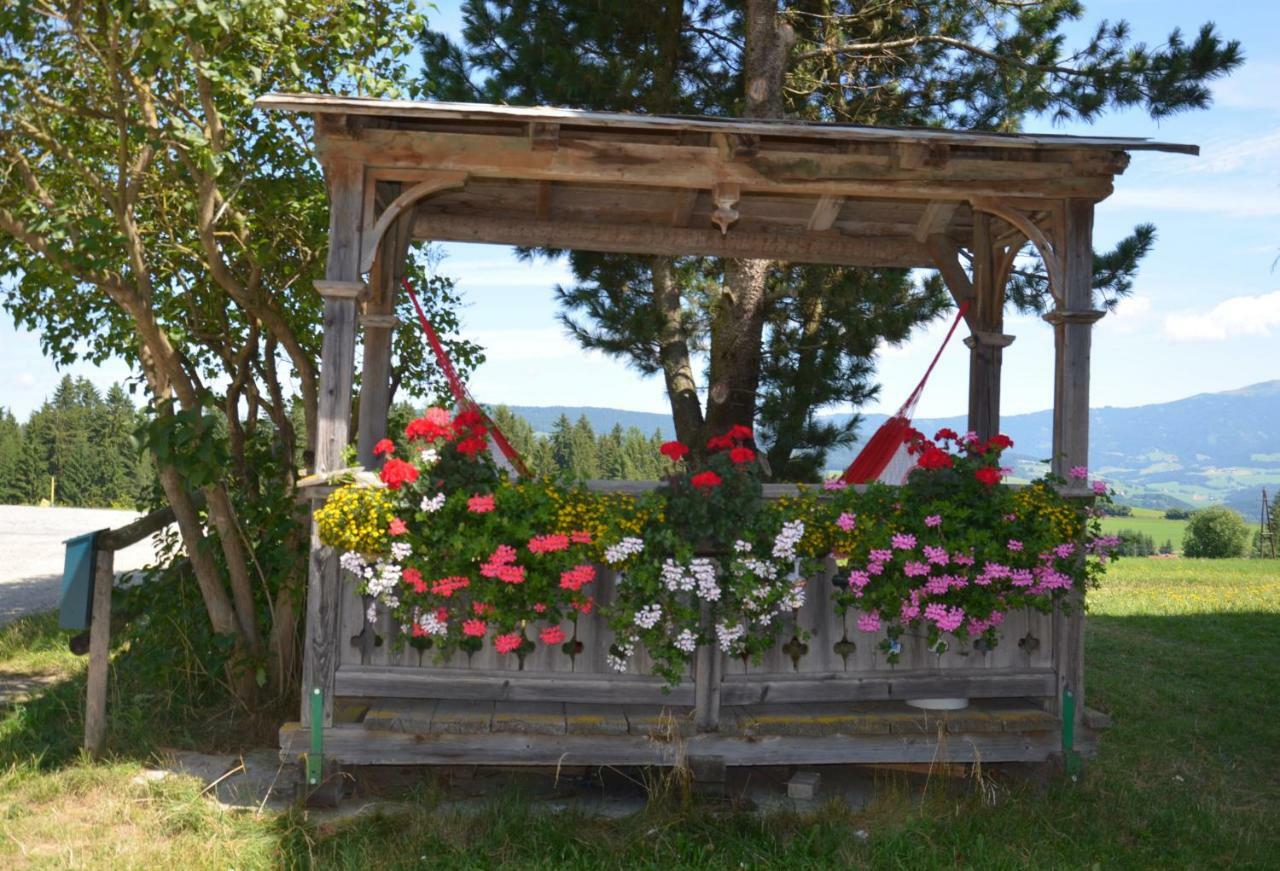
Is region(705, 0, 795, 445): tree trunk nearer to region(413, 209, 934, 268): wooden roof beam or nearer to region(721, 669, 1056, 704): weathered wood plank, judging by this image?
region(413, 209, 934, 268): wooden roof beam

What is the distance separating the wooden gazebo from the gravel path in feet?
7.83

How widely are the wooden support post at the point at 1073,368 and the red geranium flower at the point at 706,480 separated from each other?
1.52 m

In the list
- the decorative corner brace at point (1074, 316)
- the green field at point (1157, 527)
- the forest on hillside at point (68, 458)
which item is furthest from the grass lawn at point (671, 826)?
the green field at point (1157, 527)

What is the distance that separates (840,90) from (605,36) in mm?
1750

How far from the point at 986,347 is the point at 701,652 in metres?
2.83

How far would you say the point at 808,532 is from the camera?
430 centimetres

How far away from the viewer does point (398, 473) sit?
399cm

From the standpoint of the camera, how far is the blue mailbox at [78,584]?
4.75m

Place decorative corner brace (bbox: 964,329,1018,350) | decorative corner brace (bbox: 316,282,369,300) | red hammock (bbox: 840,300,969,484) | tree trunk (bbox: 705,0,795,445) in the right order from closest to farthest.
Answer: decorative corner brace (bbox: 316,282,369,300) → red hammock (bbox: 840,300,969,484) → decorative corner brace (bbox: 964,329,1018,350) → tree trunk (bbox: 705,0,795,445)

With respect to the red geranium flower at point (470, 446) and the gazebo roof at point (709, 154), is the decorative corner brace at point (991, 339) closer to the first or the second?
the gazebo roof at point (709, 154)

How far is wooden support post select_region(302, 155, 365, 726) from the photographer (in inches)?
167

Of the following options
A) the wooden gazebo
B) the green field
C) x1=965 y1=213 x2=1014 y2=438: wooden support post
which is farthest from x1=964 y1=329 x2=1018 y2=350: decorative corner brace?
the green field

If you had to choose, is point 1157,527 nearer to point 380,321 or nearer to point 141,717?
point 380,321

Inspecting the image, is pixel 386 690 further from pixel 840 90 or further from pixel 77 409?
pixel 77 409
